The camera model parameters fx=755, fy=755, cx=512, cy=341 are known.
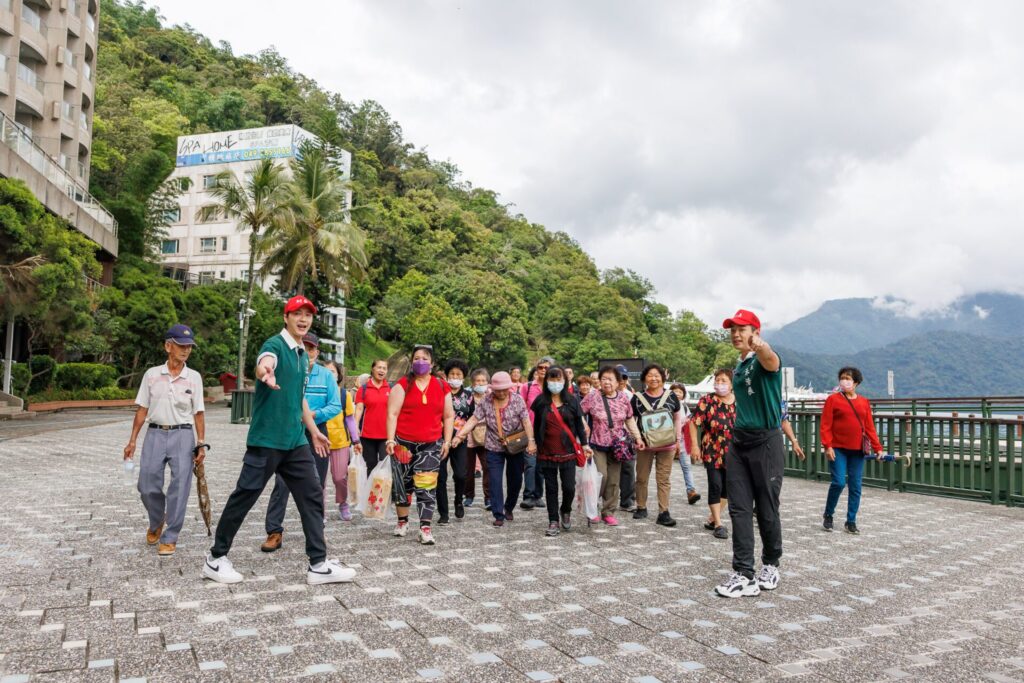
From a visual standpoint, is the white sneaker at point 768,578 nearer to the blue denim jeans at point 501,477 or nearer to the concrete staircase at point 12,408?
the blue denim jeans at point 501,477

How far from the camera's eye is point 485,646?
3781 mm

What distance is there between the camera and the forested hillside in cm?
4306

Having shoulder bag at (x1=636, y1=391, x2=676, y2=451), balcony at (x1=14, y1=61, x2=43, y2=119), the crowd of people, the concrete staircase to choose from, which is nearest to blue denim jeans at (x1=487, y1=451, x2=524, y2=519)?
the crowd of people

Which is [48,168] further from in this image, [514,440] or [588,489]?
[588,489]

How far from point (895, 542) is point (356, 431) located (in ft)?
16.9

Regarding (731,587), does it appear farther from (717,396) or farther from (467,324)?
(467,324)

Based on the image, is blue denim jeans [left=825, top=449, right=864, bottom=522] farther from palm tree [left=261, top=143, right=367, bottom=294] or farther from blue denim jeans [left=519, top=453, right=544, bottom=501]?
palm tree [left=261, top=143, right=367, bottom=294]

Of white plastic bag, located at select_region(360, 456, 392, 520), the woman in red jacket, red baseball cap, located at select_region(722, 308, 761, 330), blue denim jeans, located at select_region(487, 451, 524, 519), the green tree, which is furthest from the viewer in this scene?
the green tree

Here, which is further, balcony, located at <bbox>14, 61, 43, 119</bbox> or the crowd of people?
balcony, located at <bbox>14, 61, 43, 119</bbox>

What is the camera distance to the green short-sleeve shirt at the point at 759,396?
4.96 meters

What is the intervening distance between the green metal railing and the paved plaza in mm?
2348

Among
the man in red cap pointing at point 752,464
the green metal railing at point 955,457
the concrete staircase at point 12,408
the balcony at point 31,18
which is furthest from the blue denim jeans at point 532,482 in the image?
the balcony at point 31,18

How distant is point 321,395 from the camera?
262 inches

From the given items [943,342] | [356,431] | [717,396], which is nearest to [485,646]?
[356,431]
